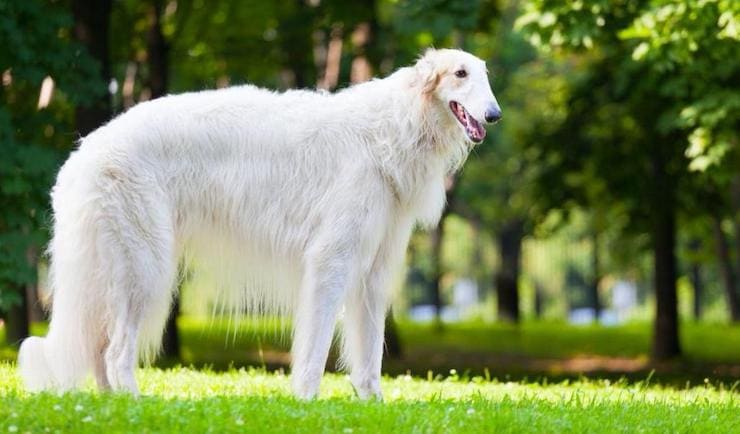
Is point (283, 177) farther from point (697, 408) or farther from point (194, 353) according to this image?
point (194, 353)

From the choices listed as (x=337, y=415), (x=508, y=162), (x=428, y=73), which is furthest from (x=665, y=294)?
(x=337, y=415)

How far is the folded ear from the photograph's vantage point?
827 cm

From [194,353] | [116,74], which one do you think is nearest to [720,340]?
[194,353]

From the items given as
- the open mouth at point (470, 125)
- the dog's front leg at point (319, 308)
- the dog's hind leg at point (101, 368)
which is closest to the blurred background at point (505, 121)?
the dog's front leg at point (319, 308)

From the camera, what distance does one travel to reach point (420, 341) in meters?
24.5

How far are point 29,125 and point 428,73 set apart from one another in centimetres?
692

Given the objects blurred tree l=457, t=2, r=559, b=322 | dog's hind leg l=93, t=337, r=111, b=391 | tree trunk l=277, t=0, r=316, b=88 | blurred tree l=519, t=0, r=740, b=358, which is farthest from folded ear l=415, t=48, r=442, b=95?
blurred tree l=457, t=2, r=559, b=322

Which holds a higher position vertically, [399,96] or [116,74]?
[116,74]

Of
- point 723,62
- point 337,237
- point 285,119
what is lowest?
point 337,237

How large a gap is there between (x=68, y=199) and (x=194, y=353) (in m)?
13.6

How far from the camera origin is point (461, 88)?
Answer: 816 cm

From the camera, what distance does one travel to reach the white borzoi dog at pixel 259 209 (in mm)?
7844

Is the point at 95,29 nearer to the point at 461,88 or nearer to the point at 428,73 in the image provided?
the point at 428,73

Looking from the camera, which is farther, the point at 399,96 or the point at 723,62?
the point at 723,62
